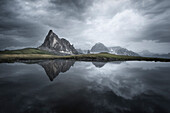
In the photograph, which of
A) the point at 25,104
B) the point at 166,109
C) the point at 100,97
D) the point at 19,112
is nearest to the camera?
the point at 19,112

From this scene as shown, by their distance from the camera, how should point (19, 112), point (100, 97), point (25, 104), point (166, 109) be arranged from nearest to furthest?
point (19, 112) < point (166, 109) < point (25, 104) < point (100, 97)

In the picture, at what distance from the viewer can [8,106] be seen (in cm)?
798

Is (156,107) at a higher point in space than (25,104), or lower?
higher

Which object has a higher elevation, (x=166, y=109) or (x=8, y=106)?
(x=166, y=109)

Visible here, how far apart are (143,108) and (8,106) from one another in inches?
505

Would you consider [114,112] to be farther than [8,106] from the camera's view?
No

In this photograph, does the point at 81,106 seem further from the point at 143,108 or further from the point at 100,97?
the point at 143,108

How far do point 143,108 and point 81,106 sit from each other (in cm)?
582

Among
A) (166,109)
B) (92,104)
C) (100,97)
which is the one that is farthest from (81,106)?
(166,109)

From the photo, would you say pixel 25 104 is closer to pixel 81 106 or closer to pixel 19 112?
pixel 19 112

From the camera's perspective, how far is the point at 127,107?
796cm

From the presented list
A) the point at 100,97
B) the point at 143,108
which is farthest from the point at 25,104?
the point at 143,108

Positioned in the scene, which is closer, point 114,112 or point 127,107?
point 114,112

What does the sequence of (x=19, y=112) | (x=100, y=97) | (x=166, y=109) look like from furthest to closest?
(x=100, y=97)
(x=166, y=109)
(x=19, y=112)
